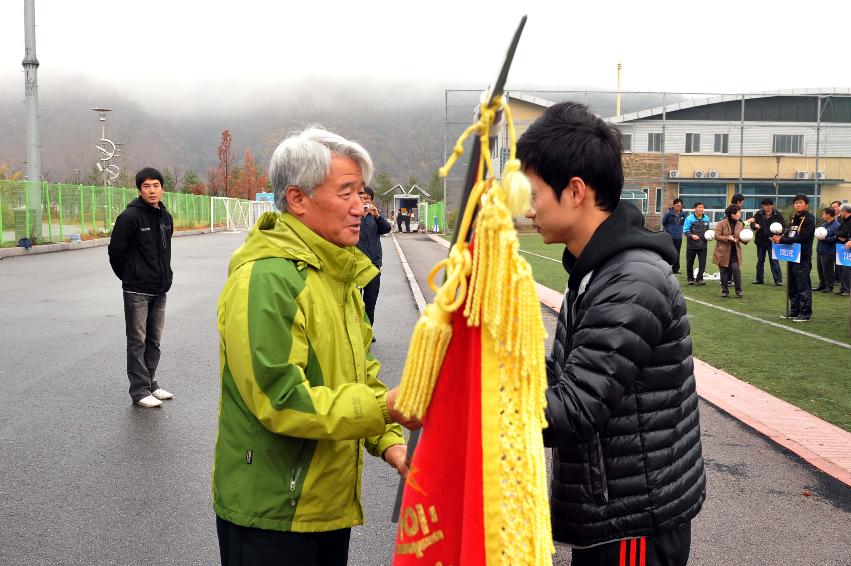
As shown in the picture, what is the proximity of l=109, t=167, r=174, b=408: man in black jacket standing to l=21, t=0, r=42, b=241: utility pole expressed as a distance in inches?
803

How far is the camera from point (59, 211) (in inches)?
1151

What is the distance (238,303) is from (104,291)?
13.9m

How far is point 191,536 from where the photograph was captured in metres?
4.25

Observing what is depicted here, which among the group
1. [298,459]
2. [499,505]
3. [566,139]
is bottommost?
[298,459]

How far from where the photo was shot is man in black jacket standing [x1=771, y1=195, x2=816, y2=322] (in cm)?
1238

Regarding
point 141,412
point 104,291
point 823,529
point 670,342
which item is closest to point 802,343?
point 823,529

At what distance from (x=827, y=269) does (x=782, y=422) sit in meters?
11.5

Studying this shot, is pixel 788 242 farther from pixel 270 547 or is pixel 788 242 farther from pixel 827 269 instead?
pixel 270 547

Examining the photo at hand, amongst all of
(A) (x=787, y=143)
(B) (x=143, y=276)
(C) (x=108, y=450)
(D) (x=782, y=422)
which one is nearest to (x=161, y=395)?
(B) (x=143, y=276)

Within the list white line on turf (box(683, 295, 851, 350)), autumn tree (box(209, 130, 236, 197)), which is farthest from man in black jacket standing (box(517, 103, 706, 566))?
autumn tree (box(209, 130, 236, 197))

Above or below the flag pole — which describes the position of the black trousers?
below

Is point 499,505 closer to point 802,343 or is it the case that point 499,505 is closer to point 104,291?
point 802,343

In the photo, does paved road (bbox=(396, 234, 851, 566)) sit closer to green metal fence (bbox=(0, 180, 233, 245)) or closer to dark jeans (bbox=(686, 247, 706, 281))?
dark jeans (bbox=(686, 247, 706, 281))

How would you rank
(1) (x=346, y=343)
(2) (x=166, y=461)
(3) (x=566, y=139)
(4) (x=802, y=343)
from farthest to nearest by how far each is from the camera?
(4) (x=802, y=343), (2) (x=166, y=461), (1) (x=346, y=343), (3) (x=566, y=139)
